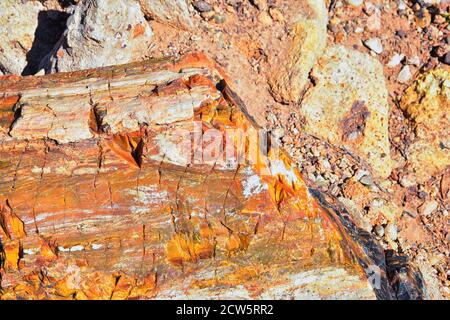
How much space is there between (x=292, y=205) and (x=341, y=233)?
0.70m

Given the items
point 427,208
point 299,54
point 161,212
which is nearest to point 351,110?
point 299,54

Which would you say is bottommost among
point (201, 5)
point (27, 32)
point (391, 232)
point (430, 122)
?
point (391, 232)

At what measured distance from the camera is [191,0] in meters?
9.37

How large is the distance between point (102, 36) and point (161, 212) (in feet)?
10.9

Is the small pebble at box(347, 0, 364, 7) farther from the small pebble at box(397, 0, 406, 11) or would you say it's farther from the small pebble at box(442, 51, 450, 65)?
the small pebble at box(442, 51, 450, 65)

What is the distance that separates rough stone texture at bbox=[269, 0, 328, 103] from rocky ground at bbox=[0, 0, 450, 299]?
0.02 meters

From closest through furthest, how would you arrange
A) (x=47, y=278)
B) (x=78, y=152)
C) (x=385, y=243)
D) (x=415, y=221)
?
1. (x=47, y=278)
2. (x=78, y=152)
3. (x=385, y=243)
4. (x=415, y=221)

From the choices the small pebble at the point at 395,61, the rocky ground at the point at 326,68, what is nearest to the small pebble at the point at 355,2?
the rocky ground at the point at 326,68

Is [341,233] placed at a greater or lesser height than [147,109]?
lesser

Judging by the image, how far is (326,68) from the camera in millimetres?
9438

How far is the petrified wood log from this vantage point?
6.59m

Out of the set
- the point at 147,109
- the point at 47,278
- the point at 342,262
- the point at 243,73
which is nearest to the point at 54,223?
the point at 47,278

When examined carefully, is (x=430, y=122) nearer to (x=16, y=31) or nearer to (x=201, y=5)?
(x=201, y=5)
